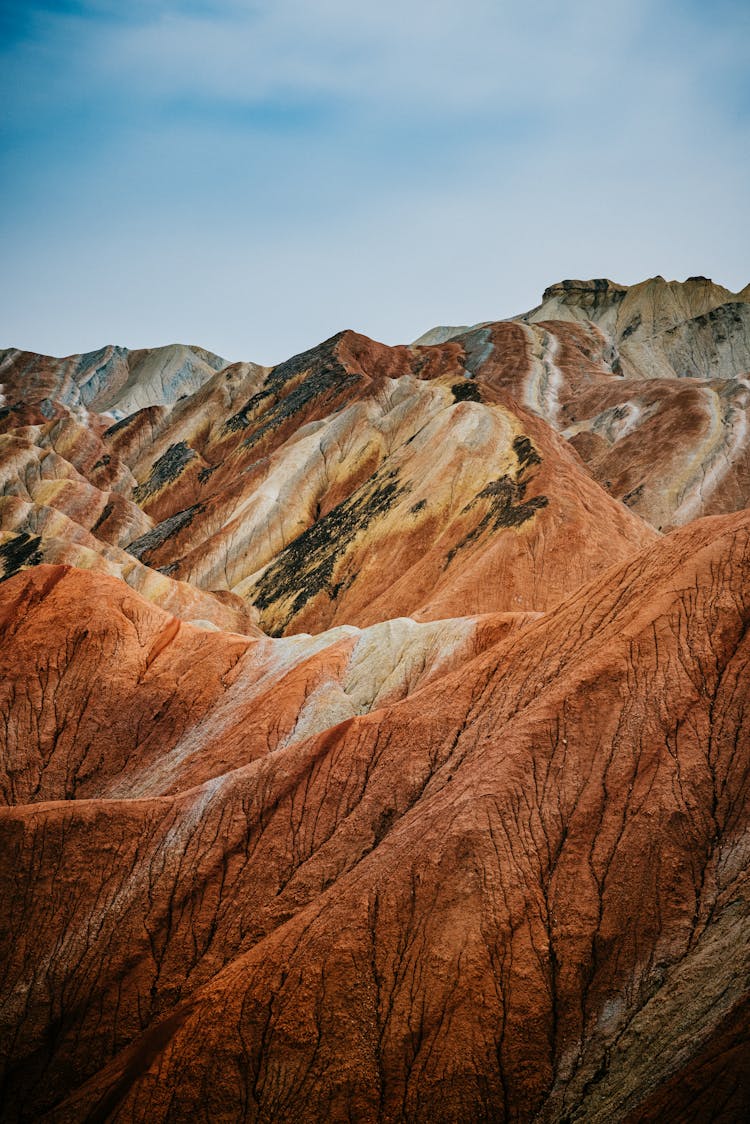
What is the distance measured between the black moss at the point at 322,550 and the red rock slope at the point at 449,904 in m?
37.8

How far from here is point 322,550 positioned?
66.8 m

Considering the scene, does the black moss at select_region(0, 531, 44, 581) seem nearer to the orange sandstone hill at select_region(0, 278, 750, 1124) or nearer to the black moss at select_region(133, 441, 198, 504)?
the orange sandstone hill at select_region(0, 278, 750, 1124)

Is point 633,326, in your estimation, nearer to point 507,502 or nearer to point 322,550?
point 322,550

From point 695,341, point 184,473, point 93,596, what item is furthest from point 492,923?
point 695,341

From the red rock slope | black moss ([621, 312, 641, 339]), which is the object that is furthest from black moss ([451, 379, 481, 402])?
black moss ([621, 312, 641, 339])

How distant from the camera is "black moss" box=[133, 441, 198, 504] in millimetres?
106250

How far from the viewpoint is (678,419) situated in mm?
83375

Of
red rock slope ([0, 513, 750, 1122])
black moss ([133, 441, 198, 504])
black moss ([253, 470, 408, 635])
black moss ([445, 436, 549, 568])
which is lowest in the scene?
red rock slope ([0, 513, 750, 1122])

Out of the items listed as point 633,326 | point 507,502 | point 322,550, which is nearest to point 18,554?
point 322,550

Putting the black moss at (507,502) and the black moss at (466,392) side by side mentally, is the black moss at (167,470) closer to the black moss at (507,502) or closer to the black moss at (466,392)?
the black moss at (466,392)

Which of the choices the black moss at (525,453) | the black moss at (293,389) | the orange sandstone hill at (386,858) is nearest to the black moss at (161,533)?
the black moss at (293,389)

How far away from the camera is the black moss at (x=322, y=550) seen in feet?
206

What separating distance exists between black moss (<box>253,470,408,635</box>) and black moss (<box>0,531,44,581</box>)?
17844 mm

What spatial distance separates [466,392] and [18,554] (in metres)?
40.5
